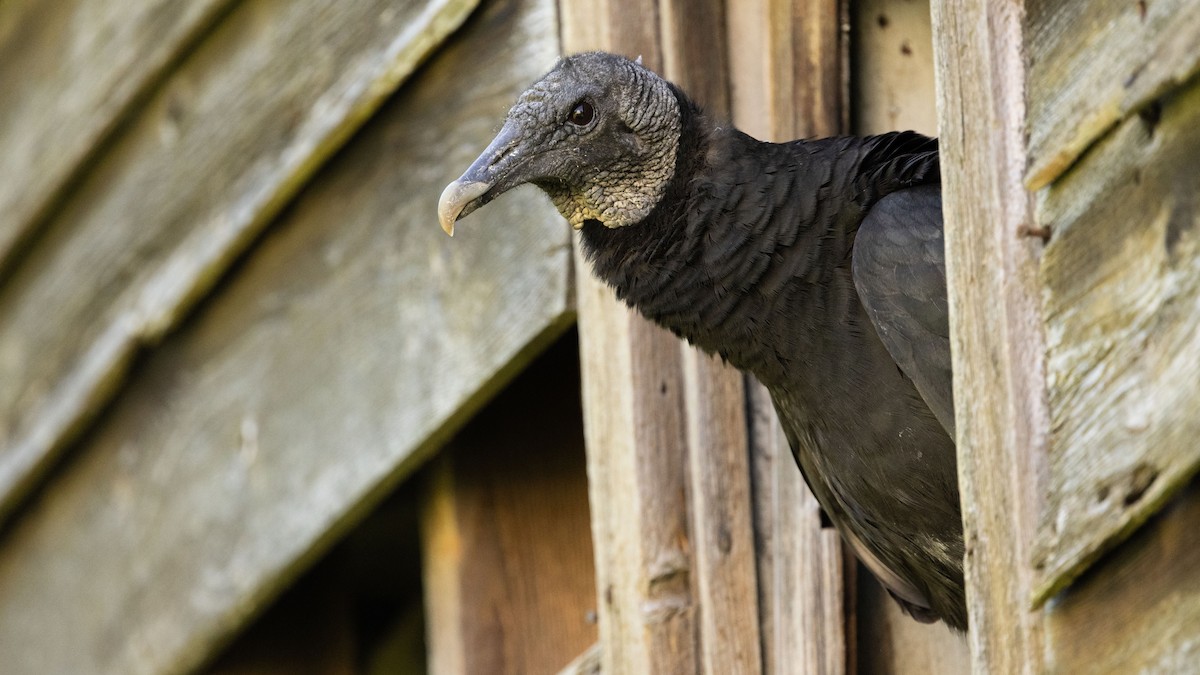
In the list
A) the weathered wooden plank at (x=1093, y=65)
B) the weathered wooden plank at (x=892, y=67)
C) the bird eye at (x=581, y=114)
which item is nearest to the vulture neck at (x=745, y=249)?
the bird eye at (x=581, y=114)

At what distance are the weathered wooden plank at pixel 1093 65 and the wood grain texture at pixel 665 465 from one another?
1.10 m

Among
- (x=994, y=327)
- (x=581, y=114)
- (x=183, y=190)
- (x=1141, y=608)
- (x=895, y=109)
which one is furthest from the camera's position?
(x=183, y=190)

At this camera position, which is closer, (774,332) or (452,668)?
(774,332)

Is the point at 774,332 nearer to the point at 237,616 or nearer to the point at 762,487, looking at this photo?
the point at 762,487

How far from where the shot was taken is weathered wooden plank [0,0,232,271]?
3.53 m

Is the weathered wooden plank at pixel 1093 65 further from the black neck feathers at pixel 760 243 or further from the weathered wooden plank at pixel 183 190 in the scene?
the weathered wooden plank at pixel 183 190

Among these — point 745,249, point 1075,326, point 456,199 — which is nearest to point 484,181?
point 456,199

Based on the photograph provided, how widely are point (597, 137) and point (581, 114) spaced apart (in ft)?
0.18

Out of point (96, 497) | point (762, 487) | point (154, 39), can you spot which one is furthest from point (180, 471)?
point (762, 487)

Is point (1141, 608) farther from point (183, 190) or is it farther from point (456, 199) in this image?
point (183, 190)

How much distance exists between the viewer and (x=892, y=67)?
288 centimetres

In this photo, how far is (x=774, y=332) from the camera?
2537 millimetres

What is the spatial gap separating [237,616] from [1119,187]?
241 cm

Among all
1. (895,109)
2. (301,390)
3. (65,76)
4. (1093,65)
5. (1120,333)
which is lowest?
(1120,333)
